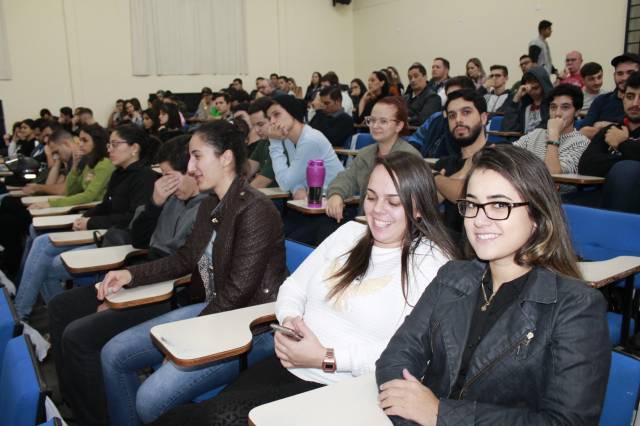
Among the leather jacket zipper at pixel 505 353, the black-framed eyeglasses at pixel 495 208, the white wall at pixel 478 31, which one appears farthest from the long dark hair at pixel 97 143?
the white wall at pixel 478 31

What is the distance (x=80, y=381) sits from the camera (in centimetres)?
211

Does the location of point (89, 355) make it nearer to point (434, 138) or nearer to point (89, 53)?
point (434, 138)

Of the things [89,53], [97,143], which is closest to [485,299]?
[97,143]

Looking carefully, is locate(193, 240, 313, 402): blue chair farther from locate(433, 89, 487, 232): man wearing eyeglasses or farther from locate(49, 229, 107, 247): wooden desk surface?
locate(49, 229, 107, 247): wooden desk surface

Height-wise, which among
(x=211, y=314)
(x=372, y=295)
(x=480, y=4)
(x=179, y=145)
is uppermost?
(x=480, y=4)

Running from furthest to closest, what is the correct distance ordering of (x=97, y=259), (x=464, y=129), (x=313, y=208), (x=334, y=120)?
1. (x=334, y=120)
2. (x=313, y=208)
3. (x=464, y=129)
4. (x=97, y=259)

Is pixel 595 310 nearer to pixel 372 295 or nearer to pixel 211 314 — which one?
pixel 372 295

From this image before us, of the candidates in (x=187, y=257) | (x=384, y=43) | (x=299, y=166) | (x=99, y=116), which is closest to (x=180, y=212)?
(x=187, y=257)

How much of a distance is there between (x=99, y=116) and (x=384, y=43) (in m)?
6.51

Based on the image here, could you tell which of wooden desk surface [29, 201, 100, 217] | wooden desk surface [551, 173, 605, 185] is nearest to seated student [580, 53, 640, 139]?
wooden desk surface [551, 173, 605, 185]

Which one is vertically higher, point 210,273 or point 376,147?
point 376,147

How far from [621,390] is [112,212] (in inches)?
117

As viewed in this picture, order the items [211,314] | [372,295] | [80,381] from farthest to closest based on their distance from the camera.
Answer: [80,381]
[211,314]
[372,295]

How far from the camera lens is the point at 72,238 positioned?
9.41 ft
